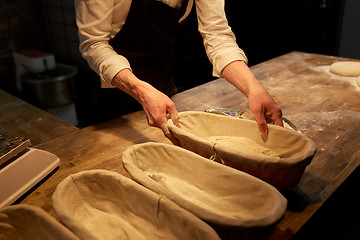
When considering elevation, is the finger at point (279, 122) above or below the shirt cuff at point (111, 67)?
below

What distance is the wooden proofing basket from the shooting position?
2.82ft

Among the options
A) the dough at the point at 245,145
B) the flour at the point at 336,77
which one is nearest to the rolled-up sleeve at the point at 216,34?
the dough at the point at 245,145

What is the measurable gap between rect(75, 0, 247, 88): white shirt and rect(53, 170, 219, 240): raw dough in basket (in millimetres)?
593

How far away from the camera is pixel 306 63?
2.56m

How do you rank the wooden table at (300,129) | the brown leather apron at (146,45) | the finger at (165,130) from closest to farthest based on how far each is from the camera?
the wooden table at (300,129) < the finger at (165,130) < the brown leather apron at (146,45)

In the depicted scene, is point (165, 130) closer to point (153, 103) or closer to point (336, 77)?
point (153, 103)

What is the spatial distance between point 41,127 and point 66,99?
2.05m

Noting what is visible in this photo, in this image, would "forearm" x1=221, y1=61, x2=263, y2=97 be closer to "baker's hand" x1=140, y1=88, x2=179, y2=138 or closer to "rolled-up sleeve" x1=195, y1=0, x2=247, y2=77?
"rolled-up sleeve" x1=195, y1=0, x2=247, y2=77

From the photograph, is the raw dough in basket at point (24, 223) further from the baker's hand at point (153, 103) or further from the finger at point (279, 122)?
the finger at point (279, 122)

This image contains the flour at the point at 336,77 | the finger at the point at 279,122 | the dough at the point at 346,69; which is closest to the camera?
the finger at the point at 279,122

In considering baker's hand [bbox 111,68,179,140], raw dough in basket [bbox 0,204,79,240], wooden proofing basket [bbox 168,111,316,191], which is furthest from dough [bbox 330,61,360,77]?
raw dough in basket [bbox 0,204,79,240]

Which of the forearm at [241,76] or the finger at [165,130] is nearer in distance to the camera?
the finger at [165,130]

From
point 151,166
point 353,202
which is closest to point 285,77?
point 353,202

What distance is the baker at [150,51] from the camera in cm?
126
